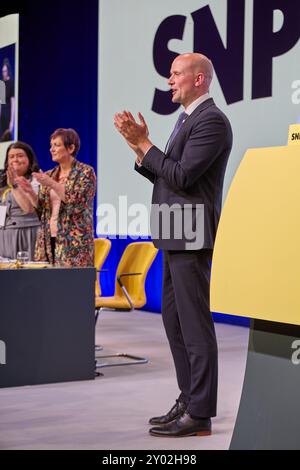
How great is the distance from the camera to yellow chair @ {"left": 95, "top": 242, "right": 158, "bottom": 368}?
18.3 feet

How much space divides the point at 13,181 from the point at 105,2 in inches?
174

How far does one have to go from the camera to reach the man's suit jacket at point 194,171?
316 centimetres

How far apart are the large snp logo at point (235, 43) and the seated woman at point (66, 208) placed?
264 centimetres

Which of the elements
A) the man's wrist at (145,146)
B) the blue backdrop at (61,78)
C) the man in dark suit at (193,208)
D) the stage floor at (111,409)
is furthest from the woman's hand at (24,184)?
the blue backdrop at (61,78)

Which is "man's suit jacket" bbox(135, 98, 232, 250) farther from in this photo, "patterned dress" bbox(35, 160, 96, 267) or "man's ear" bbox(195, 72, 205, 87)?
"patterned dress" bbox(35, 160, 96, 267)

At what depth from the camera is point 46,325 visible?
4652 mm

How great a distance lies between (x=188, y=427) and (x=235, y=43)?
5.01 meters

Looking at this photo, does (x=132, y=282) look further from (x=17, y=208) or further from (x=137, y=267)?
(x=17, y=208)

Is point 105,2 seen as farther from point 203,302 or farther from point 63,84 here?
point 203,302

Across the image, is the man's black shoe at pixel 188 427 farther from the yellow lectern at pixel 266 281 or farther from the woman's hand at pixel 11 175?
the woman's hand at pixel 11 175

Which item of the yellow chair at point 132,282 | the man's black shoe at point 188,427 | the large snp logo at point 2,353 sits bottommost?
the man's black shoe at point 188,427

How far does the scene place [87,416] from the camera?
12.8ft

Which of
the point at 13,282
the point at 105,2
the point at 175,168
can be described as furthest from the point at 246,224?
the point at 105,2

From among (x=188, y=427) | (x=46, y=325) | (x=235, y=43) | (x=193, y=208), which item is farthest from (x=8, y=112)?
(x=188, y=427)
